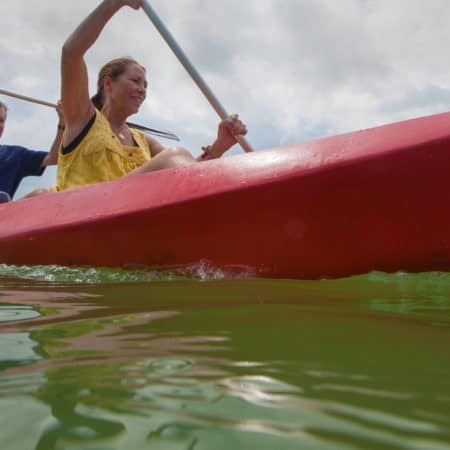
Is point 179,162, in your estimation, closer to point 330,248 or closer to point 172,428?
point 330,248

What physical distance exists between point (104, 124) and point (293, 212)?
42.8 inches

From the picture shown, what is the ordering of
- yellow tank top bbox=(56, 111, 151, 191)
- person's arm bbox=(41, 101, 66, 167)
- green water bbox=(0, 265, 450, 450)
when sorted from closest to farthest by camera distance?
green water bbox=(0, 265, 450, 450), yellow tank top bbox=(56, 111, 151, 191), person's arm bbox=(41, 101, 66, 167)

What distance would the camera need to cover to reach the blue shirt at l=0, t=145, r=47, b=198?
3.73 m

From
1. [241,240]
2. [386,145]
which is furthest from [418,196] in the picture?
[241,240]

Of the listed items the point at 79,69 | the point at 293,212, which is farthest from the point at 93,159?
the point at 293,212

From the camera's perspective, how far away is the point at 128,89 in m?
2.35

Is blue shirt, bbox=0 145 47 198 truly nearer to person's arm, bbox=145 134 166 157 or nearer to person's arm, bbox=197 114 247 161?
person's arm, bbox=145 134 166 157

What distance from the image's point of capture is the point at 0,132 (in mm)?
3836

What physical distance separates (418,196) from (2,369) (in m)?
1.09

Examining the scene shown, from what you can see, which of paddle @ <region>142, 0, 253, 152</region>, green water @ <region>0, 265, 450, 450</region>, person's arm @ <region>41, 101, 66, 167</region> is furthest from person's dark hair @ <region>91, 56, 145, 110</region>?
green water @ <region>0, 265, 450, 450</region>

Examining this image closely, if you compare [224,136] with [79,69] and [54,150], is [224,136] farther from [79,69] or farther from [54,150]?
[54,150]

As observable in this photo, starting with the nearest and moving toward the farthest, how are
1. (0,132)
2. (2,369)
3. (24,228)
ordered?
(2,369) → (24,228) → (0,132)

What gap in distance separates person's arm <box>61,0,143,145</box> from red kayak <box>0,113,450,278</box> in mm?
494

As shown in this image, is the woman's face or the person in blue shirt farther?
the person in blue shirt
